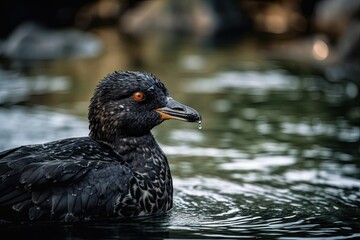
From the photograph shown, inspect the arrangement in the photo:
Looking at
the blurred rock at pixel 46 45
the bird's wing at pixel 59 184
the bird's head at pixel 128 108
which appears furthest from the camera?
the blurred rock at pixel 46 45

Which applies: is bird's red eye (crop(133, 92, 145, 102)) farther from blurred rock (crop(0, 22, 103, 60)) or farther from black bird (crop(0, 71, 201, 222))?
blurred rock (crop(0, 22, 103, 60))

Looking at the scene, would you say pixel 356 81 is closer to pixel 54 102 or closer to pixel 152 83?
pixel 54 102

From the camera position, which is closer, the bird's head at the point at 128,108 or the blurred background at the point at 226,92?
the bird's head at the point at 128,108

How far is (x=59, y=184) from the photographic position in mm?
7496

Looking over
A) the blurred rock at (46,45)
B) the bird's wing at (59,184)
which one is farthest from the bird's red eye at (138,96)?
the blurred rock at (46,45)

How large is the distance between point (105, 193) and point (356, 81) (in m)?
9.43

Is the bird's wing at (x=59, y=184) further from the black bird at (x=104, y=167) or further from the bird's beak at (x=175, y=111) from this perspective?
the bird's beak at (x=175, y=111)

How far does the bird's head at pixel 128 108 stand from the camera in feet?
26.8

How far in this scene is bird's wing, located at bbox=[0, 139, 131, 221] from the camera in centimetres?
739

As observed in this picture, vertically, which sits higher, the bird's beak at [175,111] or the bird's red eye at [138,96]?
the bird's red eye at [138,96]

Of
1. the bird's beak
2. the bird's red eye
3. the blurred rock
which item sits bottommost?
the bird's beak

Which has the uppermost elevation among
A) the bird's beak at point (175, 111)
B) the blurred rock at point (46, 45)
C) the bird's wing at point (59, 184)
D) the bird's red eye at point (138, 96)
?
the blurred rock at point (46, 45)

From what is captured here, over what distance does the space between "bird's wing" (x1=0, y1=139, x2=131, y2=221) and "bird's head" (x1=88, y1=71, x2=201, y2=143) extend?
0.53 m

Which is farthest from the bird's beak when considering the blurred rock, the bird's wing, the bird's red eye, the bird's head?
the blurred rock
